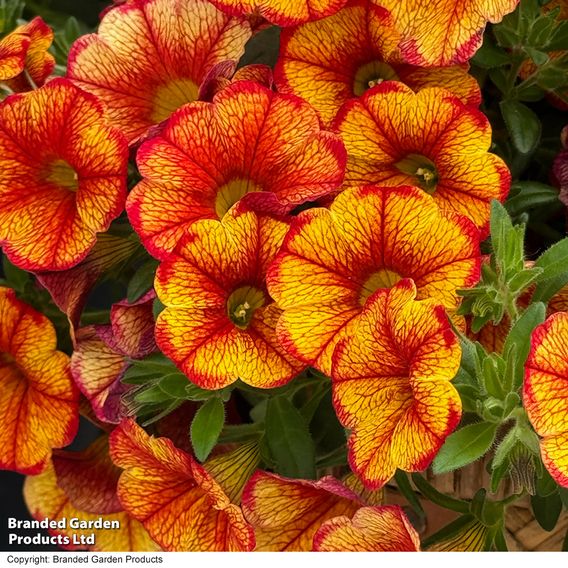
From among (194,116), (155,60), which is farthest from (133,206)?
(155,60)

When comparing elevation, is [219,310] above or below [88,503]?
above

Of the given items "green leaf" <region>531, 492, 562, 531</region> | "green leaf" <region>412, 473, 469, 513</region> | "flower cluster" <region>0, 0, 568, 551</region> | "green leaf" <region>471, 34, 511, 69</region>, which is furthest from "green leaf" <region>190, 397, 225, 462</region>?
"green leaf" <region>471, 34, 511, 69</region>

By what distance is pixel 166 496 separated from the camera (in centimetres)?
98

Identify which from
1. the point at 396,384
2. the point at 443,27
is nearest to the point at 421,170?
the point at 443,27

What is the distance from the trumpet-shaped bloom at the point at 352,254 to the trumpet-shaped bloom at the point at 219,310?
1.3 inches

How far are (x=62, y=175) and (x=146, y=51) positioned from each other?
0.51ft

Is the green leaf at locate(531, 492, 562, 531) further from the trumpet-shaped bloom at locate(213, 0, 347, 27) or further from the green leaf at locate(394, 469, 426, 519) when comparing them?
the trumpet-shaped bloom at locate(213, 0, 347, 27)

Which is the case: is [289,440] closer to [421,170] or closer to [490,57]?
[421,170]

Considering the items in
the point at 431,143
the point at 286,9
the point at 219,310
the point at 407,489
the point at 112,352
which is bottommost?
the point at 407,489

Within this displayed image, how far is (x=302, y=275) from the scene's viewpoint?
847 mm

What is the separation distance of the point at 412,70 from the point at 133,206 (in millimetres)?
322

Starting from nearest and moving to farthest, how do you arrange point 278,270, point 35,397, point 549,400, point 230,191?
point 549,400 → point 278,270 → point 230,191 → point 35,397

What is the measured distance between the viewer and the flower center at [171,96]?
1025mm

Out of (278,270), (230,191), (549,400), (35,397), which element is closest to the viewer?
(549,400)
